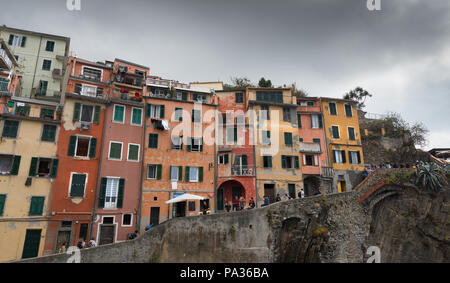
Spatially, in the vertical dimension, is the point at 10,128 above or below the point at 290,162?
above

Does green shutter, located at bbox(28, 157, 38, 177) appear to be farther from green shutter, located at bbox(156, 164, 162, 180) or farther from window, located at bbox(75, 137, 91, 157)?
green shutter, located at bbox(156, 164, 162, 180)

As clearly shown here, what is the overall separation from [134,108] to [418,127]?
1574 inches

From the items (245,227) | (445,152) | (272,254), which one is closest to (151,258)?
(245,227)

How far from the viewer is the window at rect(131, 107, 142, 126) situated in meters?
27.0

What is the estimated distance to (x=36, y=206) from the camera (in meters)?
21.6

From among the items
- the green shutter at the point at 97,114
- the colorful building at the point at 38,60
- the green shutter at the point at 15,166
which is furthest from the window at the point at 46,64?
the green shutter at the point at 15,166

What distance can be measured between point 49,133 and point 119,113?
245 inches

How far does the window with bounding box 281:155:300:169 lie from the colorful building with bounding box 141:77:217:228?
8.15m

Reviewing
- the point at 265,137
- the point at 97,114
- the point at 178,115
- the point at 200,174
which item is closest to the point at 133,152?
the point at 97,114

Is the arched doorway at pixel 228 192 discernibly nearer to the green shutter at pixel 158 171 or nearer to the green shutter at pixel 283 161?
the green shutter at pixel 283 161

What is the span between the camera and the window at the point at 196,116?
2943 centimetres

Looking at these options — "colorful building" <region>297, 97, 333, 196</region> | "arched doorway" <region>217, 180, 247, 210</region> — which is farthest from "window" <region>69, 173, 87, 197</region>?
"colorful building" <region>297, 97, 333, 196</region>

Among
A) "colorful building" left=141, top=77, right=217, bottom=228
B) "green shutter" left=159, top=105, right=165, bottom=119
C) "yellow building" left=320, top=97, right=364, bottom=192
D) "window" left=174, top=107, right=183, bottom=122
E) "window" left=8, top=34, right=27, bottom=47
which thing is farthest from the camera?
"yellow building" left=320, top=97, right=364, bottom=192

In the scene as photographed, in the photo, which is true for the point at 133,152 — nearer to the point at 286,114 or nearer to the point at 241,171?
the point at 241,171
